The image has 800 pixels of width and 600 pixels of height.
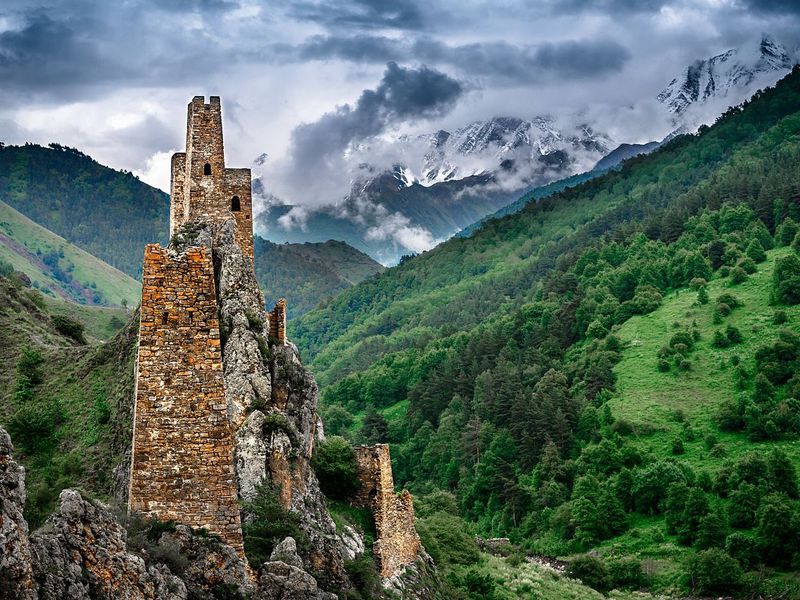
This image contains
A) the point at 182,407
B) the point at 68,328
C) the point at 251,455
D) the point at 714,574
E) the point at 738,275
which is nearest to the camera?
the point at 182,407

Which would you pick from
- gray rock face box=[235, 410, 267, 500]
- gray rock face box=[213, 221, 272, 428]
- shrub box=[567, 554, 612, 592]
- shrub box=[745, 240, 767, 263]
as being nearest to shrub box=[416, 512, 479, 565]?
shrub box=[567, 554, 612, 592]

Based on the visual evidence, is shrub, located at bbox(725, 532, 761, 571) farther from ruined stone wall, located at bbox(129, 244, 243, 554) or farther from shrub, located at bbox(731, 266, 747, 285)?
ruined stone wall, located at bbox(129, 244, 243, 554)

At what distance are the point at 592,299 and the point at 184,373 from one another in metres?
176

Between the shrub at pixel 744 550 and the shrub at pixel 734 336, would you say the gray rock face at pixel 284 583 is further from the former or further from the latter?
the shrub at pixel 734 336

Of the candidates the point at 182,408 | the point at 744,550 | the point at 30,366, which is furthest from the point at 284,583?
the point at 744,550

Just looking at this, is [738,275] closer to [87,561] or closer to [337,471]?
[337,471]

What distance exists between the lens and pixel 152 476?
19.4m

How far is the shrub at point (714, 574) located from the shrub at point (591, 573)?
8431mm

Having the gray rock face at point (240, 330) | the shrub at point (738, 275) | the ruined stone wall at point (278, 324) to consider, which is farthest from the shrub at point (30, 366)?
the shrub at point (738, 275)

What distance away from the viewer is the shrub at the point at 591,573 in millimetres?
94681

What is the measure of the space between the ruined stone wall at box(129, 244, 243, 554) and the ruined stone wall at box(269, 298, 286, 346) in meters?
25.9

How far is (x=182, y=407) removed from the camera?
19.7 metres

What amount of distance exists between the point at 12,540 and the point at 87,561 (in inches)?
87.9

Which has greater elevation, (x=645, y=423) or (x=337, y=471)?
(x=645, y=423)
